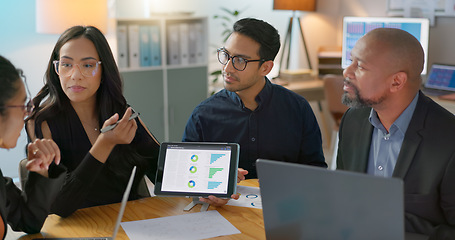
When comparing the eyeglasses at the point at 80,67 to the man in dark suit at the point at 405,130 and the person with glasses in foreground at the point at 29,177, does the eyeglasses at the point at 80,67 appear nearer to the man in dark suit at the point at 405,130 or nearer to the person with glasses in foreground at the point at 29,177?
the person with glasses in foreground at the point at 29,177

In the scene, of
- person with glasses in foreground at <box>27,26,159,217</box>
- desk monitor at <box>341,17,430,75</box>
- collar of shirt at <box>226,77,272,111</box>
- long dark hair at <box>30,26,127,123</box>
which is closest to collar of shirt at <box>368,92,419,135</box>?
collar of shirt at <box>226,77,272,111</box>

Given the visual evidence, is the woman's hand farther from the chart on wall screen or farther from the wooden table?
the chart on wall screen

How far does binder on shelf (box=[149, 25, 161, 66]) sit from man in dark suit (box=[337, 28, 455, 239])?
2.72 metres

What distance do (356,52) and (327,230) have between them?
80 cm

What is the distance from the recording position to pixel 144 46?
4410 millimetres

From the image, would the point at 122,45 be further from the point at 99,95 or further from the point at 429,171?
the point at 429,171

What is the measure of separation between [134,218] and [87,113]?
576 millimetres

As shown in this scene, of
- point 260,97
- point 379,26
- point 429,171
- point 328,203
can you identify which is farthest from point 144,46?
point 328,203

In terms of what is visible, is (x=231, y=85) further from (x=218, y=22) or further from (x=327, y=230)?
(x=218, y=22)

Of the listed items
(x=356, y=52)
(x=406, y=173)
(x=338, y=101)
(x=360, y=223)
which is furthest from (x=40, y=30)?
(x=360, y=223)

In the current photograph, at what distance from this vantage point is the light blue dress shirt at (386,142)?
188 centimetres

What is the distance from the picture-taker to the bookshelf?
4.35 meters

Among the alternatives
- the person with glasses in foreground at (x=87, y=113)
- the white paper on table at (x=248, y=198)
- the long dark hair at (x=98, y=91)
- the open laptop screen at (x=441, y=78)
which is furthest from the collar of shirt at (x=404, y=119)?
the open laptop screen at (x=441, y=78)

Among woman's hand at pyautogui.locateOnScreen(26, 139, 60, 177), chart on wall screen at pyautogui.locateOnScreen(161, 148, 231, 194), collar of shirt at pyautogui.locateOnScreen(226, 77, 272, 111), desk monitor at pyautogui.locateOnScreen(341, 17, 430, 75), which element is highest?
desk monitor at pyautogui.locateOnScreen(341, 17, 430, 75)
